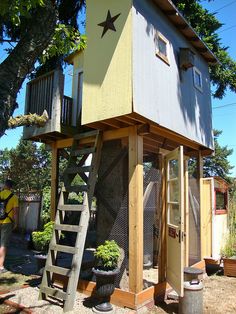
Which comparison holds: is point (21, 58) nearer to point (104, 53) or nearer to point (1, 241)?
point (104, 53)

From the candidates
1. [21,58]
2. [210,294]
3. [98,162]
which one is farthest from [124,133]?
[210,294]

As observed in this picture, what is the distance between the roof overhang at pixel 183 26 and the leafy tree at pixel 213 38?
3340 millimetres

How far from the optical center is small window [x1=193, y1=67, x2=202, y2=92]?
784 cm

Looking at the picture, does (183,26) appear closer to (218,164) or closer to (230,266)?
(230,266)

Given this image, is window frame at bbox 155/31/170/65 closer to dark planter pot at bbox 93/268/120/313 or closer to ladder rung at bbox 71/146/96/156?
ladder rung at bbox 71/146/96/156

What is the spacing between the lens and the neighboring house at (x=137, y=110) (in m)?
5.50

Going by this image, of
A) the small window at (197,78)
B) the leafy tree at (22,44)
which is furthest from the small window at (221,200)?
the leafy tree at (22,44)

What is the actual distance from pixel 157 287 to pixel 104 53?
4154mm

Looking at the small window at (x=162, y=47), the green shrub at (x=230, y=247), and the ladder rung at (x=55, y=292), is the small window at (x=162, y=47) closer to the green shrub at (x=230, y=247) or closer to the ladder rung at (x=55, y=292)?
the ladder rung at (x=55, y=292)

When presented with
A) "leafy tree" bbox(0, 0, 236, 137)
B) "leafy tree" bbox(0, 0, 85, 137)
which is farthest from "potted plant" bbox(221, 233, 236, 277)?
"leafy tree" bbox(0, 0, 85, 137)

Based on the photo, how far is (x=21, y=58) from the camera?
3.90 meters

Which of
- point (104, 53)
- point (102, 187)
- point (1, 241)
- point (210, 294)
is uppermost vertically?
point (104, 53)

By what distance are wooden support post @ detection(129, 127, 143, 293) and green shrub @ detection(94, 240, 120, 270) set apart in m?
0.30

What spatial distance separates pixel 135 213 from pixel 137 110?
1646 mm
